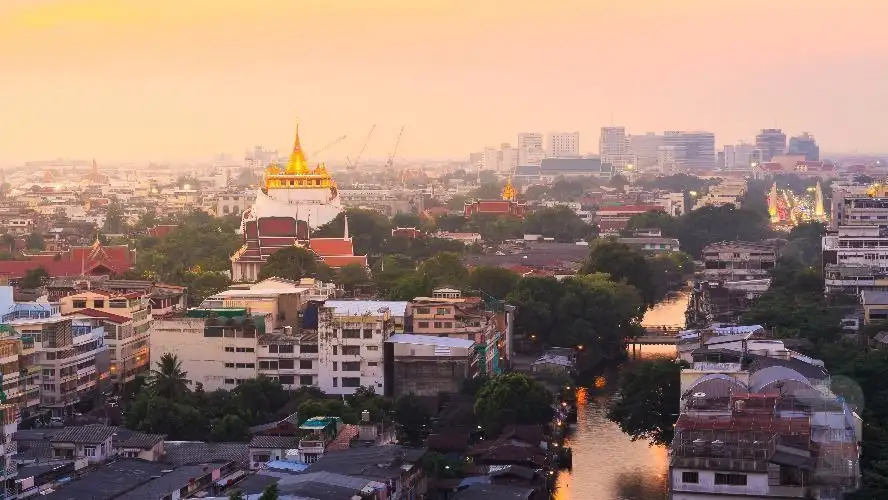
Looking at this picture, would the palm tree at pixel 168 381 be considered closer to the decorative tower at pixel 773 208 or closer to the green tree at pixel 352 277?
the green tree at pixel 352 277

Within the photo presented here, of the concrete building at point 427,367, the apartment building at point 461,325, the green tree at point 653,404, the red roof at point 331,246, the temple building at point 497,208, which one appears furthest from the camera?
the temple building at point 497,208

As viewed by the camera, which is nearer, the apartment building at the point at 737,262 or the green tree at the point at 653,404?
the green tree at the point at 653,404

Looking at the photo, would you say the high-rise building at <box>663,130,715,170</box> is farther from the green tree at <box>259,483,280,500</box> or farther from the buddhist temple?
the green tree at <box>259,483,280,500</box>

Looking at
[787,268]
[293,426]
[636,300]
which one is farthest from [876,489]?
[787,268]

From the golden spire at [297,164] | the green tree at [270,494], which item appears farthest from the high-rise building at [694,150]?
the green tree at [270,494]

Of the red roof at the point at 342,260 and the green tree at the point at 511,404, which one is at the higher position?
the red roof at the point at 342,260

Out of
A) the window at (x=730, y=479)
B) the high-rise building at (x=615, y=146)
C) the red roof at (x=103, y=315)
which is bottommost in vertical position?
the window at (x=730, y=479)

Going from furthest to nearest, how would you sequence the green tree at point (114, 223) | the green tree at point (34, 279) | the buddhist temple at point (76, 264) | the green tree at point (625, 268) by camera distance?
the green tree at point (114, 223) → the buddhist temple at point (76, 264) → the green tree at point (625, 268) → the green tree at point (34, 279)

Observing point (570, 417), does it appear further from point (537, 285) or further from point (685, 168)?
point (685, 168)
